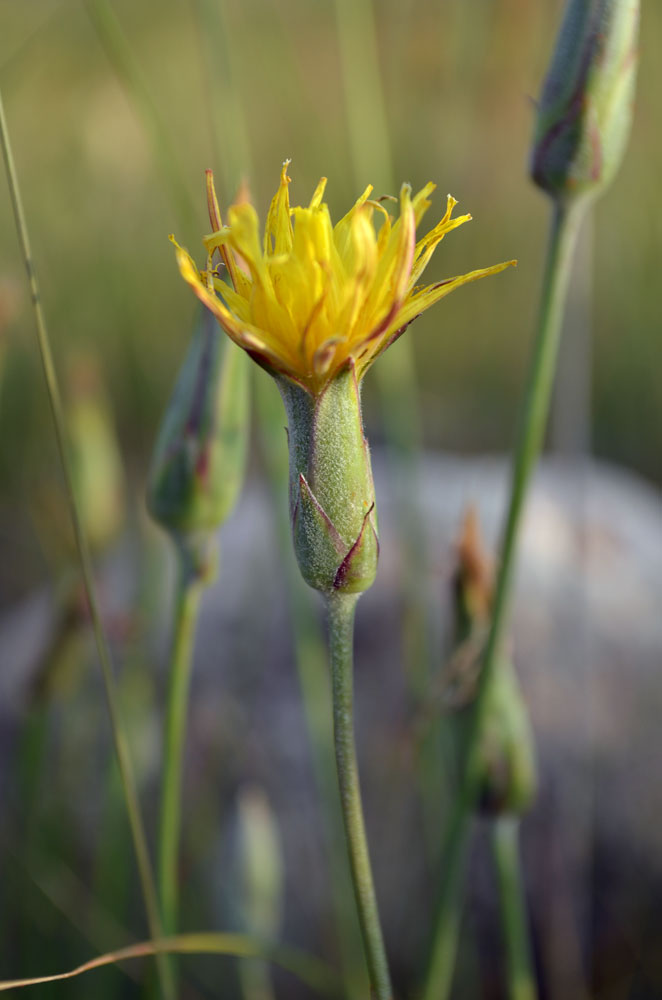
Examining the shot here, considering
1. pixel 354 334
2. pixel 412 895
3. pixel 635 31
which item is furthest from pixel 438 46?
pixel 354 334

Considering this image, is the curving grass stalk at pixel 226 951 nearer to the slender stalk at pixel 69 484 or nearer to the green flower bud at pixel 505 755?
the slender stalk at pixel 69 484

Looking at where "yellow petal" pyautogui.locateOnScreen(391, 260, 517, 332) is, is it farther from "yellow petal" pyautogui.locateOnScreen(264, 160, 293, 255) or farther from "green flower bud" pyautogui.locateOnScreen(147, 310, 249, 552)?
"green flower bud" pyautogui.locateOnScreen(147, 310, 249, 552)

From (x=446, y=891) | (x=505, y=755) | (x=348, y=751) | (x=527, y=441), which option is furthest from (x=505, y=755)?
(x=348, y=751)

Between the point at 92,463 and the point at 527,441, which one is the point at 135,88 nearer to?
the point at 527,441

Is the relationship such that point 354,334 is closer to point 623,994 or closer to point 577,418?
point 577,418

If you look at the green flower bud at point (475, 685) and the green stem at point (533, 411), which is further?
the green flower bud at point (475, 685)

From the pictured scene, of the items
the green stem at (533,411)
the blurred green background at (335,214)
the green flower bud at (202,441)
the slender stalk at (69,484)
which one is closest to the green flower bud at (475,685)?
the green stem at (533,411)

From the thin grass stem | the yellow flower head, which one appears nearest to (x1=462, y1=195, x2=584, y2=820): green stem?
the yellow flower head

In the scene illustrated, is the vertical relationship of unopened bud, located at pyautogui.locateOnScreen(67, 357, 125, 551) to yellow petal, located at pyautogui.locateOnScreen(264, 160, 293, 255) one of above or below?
below
